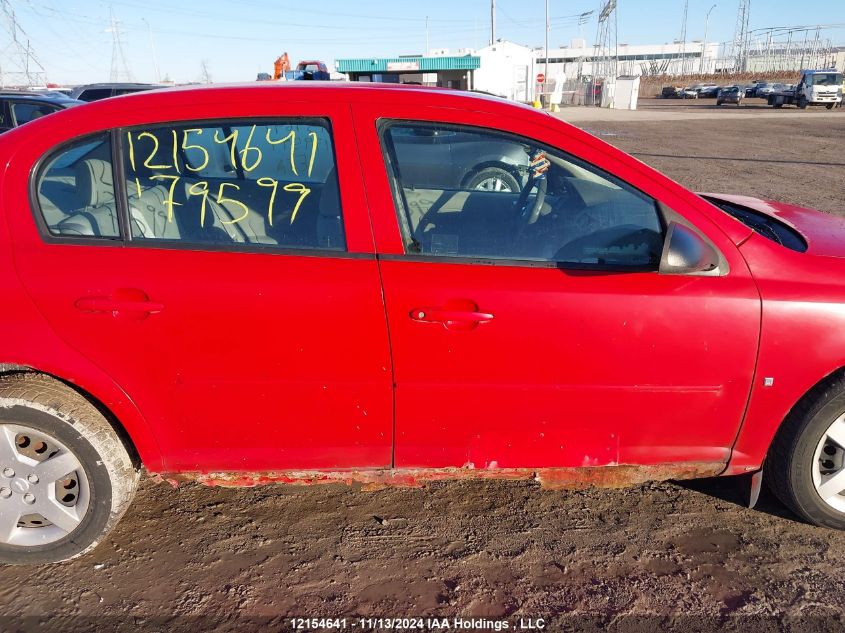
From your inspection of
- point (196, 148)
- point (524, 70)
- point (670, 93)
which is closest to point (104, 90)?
point (196, 148)

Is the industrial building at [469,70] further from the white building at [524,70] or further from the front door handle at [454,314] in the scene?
the front door handle at [454,314]

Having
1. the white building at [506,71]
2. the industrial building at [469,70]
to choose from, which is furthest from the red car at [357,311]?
the white building at [506,71]

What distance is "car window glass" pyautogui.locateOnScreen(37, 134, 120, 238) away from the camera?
2.33 metres

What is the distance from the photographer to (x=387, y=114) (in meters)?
2.34

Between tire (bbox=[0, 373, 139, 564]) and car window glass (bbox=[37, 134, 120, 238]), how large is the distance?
590mm

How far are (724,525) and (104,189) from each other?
2913 mm

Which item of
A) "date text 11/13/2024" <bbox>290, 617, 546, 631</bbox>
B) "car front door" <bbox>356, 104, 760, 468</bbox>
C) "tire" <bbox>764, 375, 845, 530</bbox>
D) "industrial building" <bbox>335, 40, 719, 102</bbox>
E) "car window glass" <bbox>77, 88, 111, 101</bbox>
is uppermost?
"industrial building" <bbox>335, 40, 719, 102</bbox>

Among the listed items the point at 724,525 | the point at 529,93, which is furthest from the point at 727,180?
the point at 529,93

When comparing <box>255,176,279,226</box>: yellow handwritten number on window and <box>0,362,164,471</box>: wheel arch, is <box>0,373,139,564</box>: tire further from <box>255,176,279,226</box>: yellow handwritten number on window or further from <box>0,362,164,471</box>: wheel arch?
<box>255,176,279,226</box>: yellow handwritten number on window

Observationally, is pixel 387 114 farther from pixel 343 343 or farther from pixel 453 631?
pixel 453 631

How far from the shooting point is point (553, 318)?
89.0 inches

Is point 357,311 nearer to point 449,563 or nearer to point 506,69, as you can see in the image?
point 449,563

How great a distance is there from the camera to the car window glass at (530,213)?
2.33 meters

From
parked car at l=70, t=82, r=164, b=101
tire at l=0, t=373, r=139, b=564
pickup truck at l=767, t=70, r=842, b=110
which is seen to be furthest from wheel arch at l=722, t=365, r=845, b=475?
pickup truck at l=767, t=70, r=842, b=110
